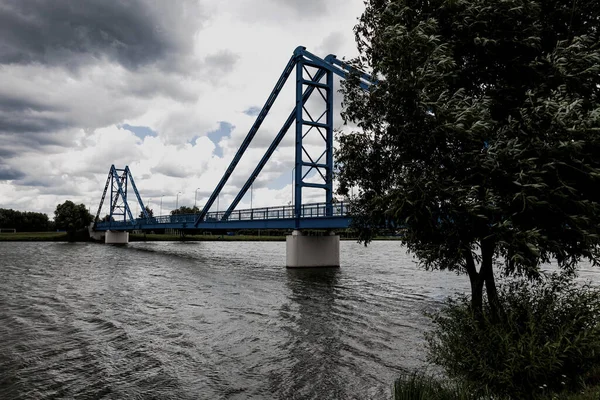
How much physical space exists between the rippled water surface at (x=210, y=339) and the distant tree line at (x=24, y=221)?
528 feet

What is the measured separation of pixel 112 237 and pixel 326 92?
293ft

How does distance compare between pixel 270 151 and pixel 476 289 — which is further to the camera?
pixel 270 151

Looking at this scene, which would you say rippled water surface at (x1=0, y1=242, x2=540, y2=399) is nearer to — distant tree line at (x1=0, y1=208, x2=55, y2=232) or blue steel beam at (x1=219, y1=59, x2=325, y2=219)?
blue steel beam at (x1=219, y1=59, x2=325, y2=219)

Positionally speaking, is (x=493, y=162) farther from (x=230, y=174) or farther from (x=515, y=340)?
(x=230, y=174)

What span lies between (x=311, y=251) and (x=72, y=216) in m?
109

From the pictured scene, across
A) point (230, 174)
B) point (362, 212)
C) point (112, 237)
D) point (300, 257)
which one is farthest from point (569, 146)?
point (112, 237)

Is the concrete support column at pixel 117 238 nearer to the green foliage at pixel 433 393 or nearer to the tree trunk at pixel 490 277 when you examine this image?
the tree trunk at pixel 490 277

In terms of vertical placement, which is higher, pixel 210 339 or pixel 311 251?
pixel 311 251

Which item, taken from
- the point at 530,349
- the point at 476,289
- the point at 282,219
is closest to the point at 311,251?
the point at 282,219

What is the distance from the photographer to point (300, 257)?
43.4 m

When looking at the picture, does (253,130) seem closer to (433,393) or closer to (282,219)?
(282,219)

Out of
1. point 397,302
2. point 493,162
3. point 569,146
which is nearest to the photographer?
point 569,146

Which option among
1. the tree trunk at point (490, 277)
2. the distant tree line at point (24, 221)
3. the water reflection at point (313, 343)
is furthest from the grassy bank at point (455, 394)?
the distant tree line at point (24, 221)

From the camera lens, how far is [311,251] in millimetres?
44031
